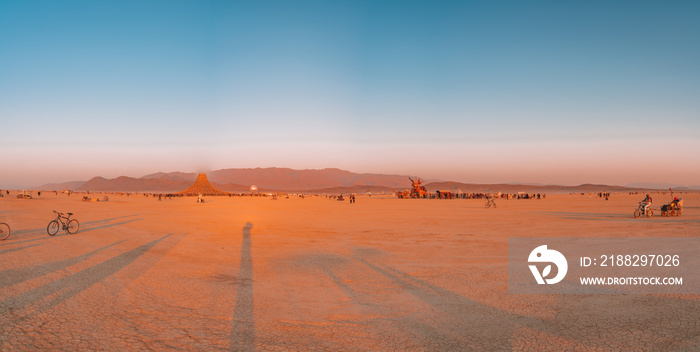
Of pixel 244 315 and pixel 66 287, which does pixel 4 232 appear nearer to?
pixel 66 287

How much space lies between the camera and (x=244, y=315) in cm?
682

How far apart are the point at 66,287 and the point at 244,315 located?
4.67 meters

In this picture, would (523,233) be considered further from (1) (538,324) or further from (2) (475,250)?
(1) (538,324)

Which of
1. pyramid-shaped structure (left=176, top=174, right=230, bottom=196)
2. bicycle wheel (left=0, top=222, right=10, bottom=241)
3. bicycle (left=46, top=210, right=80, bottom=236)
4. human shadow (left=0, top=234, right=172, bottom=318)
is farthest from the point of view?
pyramid-shaped structure (left=176, top=174, right=230, bottom=196)

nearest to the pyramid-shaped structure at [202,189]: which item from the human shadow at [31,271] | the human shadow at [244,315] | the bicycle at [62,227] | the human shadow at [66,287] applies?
the bicycle at [62,227]

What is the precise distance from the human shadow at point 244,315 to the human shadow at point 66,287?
334 cm

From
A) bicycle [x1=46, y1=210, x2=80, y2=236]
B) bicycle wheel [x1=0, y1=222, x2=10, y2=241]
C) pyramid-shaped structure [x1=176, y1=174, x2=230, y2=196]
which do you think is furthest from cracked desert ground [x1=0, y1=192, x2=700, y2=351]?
pyramid-shaped structure [x1=176, y1=174, x2=230, y2=196]

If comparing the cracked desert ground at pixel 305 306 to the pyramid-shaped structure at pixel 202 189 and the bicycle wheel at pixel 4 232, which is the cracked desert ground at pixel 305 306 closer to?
the bicycle wheel at pixel 4 232

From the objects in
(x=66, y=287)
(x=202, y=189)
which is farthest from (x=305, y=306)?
(x=202, y=189)

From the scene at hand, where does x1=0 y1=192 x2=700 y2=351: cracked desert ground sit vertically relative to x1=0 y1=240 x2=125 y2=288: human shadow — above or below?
below

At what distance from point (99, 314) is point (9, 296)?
99.8 inches

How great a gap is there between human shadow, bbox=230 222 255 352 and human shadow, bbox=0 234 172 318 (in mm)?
3341

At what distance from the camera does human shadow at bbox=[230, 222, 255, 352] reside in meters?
5.57

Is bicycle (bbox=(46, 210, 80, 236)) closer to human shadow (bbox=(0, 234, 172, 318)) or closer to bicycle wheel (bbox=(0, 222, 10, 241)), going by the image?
bicycle wheel (bbox=(0, 222, 10, 241))
